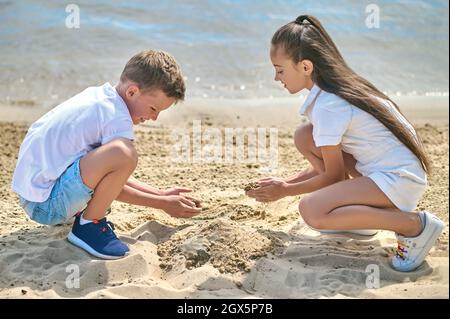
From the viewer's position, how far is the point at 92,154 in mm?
3039

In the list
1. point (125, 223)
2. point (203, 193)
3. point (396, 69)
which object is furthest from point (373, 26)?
point (125, 223)

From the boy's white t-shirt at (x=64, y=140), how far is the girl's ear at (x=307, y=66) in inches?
34.5

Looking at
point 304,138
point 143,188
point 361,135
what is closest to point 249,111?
point 304,138

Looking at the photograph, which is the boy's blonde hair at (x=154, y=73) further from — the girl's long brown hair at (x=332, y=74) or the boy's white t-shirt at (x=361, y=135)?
the boy's white t-shirt at (x=361, y=135)

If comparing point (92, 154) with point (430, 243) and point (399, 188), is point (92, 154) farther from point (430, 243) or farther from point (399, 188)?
point (430, 243)

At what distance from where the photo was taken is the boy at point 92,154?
305 centimetres

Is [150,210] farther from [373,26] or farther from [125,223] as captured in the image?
[373,26]

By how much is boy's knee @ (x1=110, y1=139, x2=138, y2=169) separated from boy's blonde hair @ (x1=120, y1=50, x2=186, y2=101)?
300mm

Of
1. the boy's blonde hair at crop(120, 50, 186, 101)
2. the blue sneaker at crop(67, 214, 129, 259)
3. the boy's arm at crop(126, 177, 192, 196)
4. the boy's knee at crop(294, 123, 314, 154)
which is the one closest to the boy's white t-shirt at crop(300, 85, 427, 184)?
the boy's knee at crop(294, 123, 314, 154)

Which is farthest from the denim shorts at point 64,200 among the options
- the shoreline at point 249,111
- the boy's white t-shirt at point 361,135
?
the shoreline at point 249,111

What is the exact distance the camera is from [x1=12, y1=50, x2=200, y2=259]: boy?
3055 mm

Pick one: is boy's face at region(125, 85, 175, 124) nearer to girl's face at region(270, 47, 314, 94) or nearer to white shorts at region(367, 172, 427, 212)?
girl's face at region(270, 47, 314, 94)
